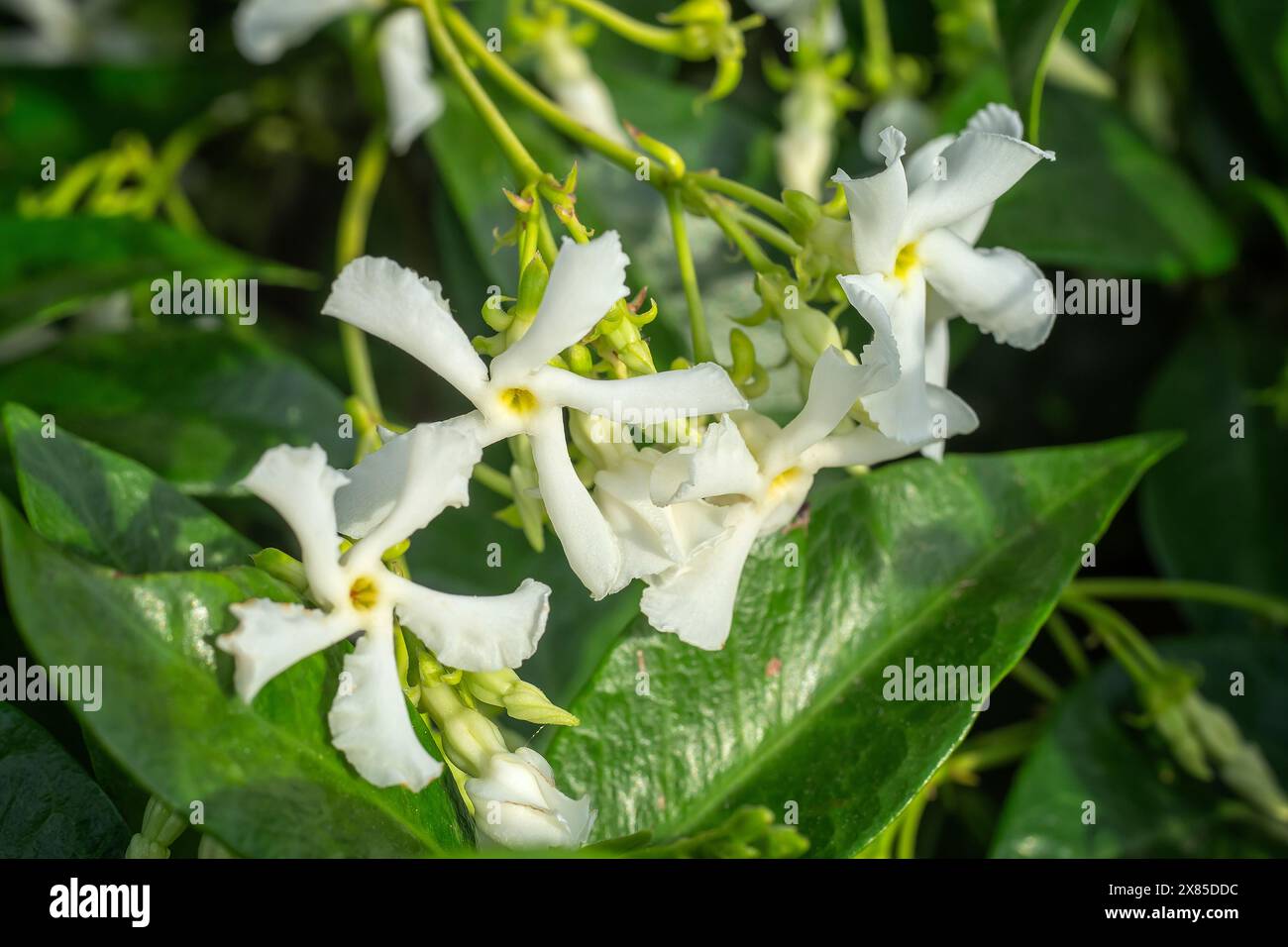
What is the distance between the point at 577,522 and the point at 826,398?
135mm

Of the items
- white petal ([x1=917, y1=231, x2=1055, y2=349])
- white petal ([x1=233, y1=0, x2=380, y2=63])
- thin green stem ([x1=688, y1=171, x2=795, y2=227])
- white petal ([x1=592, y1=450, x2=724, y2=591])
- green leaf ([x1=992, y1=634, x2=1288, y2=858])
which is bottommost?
green leaf ([x1=992, y1=634, x2=1288, y2=858])

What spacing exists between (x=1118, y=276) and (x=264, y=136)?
0.89 meters

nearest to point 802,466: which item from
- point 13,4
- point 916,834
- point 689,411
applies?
point 689,411

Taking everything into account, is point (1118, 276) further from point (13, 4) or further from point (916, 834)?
point (13, 4)

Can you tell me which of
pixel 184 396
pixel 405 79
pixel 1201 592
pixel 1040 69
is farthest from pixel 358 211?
pixel 1201 592

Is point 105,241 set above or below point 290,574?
above

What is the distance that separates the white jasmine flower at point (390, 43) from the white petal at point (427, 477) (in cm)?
53

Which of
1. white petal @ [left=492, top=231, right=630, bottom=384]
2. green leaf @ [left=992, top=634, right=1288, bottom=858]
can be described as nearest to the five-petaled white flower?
white petal @ [left=492, top=231, right=630, bottom=384]

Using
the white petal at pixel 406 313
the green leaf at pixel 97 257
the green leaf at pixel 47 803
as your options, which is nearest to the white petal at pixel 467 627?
the white petal at pixel 406 313

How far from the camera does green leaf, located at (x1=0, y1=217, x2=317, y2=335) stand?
3.18ft

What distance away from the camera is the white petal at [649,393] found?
1.92ft

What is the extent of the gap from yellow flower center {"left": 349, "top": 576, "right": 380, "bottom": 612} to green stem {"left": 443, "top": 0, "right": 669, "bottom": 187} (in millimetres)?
275

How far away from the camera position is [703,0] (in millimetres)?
842

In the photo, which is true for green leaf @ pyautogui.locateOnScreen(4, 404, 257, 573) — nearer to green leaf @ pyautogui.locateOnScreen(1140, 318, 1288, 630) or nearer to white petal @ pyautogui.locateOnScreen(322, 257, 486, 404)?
white petal @ pyautogui.locateOnScreen(322, 257, 486, 404)
